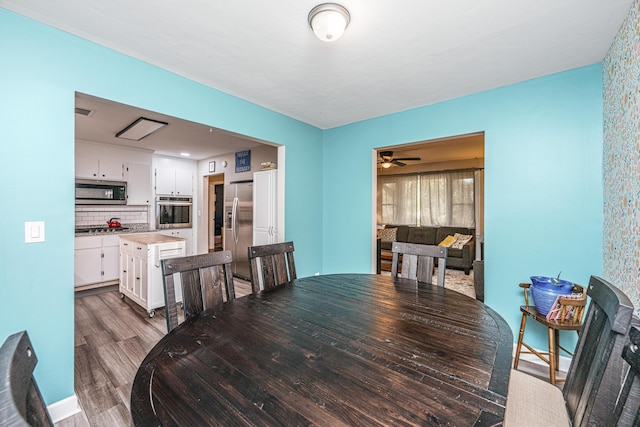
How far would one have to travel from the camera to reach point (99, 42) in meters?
1.90

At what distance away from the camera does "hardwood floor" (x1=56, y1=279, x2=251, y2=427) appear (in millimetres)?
1796

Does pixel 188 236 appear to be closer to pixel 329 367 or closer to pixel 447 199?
pixel 329 367

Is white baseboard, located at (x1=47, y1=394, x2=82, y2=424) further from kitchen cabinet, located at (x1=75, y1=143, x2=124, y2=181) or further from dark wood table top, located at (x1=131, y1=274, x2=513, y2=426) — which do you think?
kitchen cabinet, located at (x1=75, y1=143, x2=124, y2=181)

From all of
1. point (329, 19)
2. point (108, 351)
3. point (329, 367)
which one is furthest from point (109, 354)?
point (329, 19)

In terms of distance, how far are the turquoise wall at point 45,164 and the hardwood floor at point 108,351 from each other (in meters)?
0.22

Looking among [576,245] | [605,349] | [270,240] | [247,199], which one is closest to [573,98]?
[576,245]

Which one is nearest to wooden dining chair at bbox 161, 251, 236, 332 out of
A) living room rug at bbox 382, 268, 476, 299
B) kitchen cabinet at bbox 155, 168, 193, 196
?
living room rug at bbox 382, 268, 476, 299

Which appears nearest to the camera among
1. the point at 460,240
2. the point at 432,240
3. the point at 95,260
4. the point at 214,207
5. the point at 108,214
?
the point at 95,260

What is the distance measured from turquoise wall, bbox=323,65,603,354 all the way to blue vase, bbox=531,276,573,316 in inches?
14.3

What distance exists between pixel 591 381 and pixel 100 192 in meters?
6.14

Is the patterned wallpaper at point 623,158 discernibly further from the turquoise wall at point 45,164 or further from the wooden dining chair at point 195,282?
the turquoise wall at point 45,164

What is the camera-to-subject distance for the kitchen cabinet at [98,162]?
4.52 m

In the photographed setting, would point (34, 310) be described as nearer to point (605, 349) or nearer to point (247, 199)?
point (605, 349)

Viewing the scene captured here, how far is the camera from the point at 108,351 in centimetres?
250
